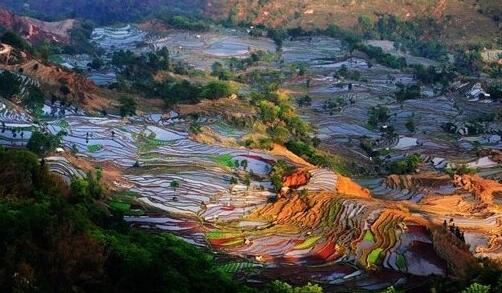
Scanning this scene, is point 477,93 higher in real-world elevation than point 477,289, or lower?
lower

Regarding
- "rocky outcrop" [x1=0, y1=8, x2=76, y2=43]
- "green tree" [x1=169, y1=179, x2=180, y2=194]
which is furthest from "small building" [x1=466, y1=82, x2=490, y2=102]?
"rocky outcrop" [x1=0, y1=8, x2=76, y2=43]

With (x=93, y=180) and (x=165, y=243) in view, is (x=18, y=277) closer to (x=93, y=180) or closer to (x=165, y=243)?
(x=165, y=243)

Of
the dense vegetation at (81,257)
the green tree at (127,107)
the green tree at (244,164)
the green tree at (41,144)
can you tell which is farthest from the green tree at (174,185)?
the green tree at (127,107)

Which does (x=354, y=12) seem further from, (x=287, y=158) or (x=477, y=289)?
(x=477, y=289)

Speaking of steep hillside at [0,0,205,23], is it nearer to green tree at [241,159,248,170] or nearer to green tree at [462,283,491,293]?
green tree at [241,159,248,170]

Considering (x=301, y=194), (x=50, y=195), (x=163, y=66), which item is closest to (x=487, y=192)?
(x=301, y=194)

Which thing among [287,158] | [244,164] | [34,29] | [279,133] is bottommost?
[34,29]

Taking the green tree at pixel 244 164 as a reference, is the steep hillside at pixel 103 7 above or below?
below

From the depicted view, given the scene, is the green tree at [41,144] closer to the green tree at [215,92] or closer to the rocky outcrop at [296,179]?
the rocky outcrop at [296,179]

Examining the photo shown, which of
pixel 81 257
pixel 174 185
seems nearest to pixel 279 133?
pixel 174 185
